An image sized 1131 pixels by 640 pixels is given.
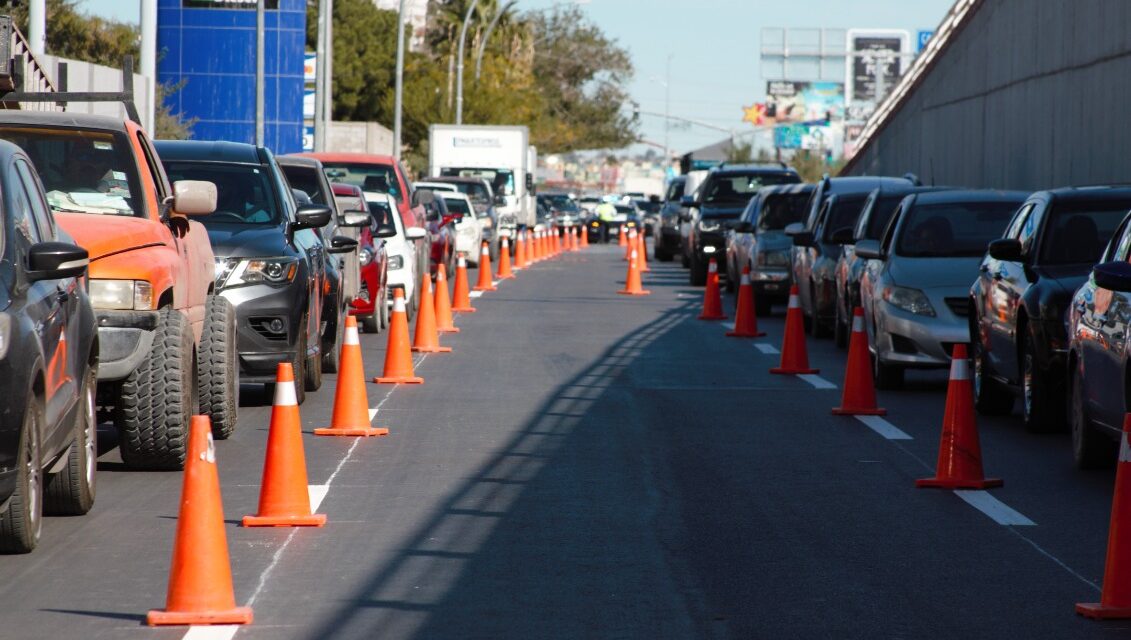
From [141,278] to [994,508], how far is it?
442cm

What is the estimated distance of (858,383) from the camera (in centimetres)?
1433

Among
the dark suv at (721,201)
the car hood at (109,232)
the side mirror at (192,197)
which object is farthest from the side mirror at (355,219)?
the dark suv at (721,201)

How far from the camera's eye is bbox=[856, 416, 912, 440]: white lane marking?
42.8 ft

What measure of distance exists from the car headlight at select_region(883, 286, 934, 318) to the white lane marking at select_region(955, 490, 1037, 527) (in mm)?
5583

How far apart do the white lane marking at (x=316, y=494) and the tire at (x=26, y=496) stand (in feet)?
5.28

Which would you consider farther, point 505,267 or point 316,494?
point 505,267

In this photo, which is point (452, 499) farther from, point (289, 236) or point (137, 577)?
point (289, 236)

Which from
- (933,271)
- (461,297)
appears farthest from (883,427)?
(461,297)

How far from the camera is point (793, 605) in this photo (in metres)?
7.60

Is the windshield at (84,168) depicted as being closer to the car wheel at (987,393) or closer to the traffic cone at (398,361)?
the traffic cone at (398,361)

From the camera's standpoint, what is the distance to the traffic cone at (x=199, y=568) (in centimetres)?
718

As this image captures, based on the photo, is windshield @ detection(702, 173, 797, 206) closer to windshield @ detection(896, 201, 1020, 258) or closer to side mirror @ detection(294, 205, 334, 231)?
windshield @ detection(896, 201, 1020, 258)

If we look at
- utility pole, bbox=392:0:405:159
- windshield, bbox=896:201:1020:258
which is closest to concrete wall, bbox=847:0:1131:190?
windshield, bbox=896:201:1020:258

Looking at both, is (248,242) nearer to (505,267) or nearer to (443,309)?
(443,309)
